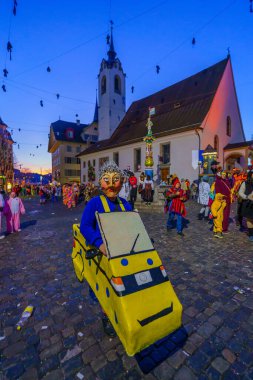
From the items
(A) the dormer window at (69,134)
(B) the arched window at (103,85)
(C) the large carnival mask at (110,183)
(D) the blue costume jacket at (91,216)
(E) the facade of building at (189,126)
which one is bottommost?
(D) the blue costume jacket at (91,216)

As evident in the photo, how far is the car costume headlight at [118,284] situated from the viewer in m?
1.59

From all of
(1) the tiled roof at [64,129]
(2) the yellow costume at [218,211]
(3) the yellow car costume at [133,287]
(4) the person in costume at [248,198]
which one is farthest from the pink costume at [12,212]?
(1) the tiled roof at [64,129]

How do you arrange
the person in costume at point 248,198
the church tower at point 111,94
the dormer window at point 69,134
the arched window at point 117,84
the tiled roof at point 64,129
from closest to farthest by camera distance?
1. the person in costume at point 248,198
2. the church tower at point 111,94
3. the arched window at point 117,84
4. the tiled roof at point 64,129
5. the dormer window at point 69,134

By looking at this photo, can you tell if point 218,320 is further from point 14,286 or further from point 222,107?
point 222,107

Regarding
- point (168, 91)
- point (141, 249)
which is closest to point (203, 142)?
point (168, 91)

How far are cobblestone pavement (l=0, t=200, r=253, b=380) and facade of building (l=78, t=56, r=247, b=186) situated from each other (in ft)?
53.0

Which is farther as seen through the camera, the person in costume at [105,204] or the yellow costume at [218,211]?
Result: the yellow costume at [218,211]

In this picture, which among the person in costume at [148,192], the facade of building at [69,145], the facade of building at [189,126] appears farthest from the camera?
the facade of building at [69,145]

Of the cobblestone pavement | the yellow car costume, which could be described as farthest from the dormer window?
the yellow car costume

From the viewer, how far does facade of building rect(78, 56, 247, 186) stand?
19.5 metres

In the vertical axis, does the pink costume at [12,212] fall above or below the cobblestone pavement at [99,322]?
above

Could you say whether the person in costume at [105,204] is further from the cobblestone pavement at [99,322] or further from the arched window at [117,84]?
the arched window at [117,84]

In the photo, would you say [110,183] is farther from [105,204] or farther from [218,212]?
[218,212]

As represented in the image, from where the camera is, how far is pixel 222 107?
21359mm
